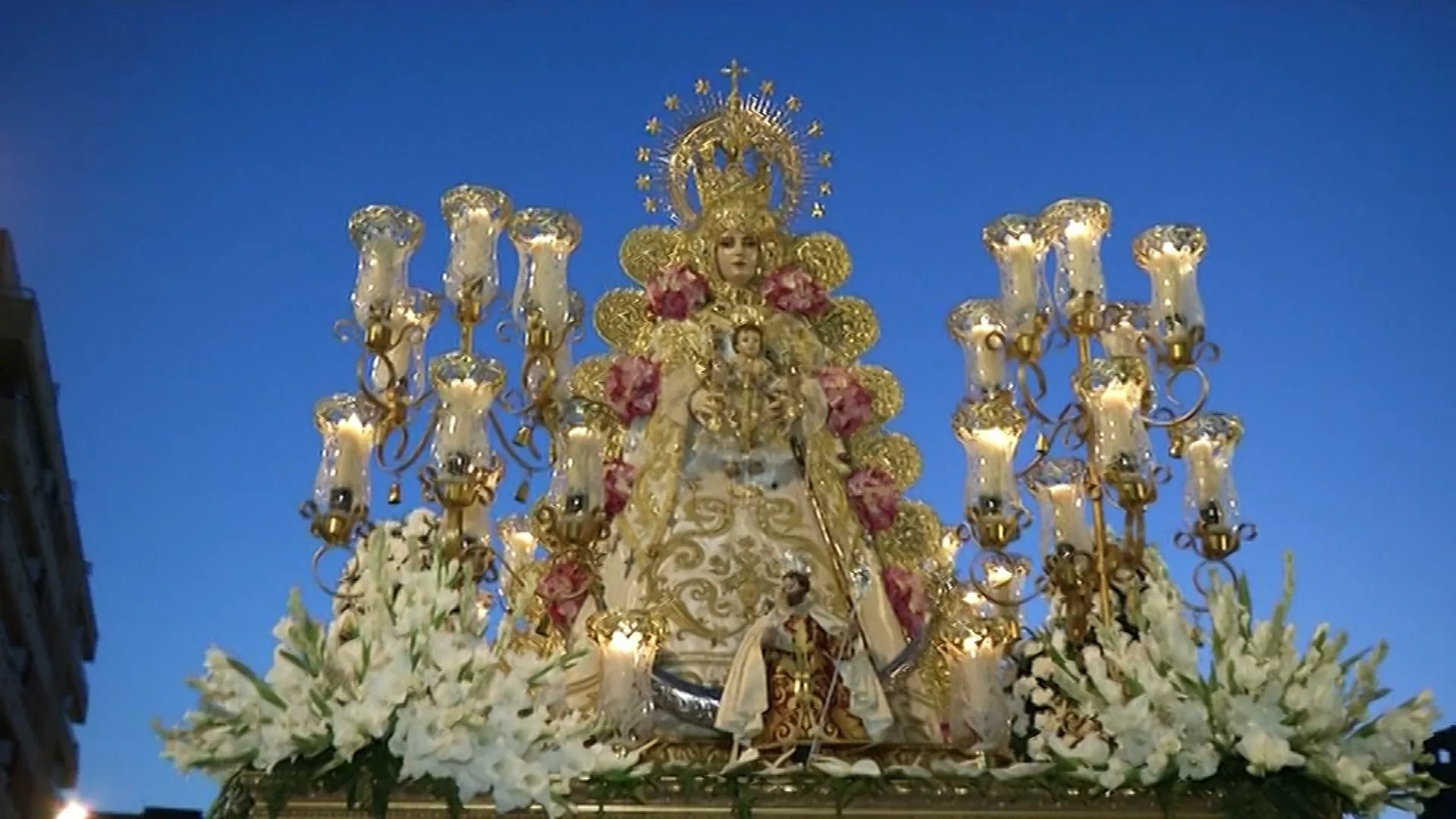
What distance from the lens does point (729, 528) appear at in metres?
8.48

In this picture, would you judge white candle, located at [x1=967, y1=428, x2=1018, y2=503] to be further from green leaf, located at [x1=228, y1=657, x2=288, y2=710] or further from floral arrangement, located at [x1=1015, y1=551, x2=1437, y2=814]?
green leaf, located at [x1=228, y1=657, x2=288, y2=710]

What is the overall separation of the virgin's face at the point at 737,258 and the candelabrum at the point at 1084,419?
1.82 metres

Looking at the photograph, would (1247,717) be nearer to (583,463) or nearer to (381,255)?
(583,463)

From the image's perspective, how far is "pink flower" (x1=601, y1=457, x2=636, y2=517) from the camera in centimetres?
869

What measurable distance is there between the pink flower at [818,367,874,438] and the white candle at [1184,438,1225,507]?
97.0 inches

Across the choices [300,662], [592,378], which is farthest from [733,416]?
[300,662]

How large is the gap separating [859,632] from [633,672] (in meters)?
1.34

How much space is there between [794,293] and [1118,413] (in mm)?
3002

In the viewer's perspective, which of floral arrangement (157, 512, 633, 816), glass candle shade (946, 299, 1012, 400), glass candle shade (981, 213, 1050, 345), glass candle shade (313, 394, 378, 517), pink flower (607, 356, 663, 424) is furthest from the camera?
pink flower (607, 356, 663, 424)

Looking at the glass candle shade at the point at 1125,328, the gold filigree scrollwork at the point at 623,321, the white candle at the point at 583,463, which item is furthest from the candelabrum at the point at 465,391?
the glass candle shade at the point at 1125,328

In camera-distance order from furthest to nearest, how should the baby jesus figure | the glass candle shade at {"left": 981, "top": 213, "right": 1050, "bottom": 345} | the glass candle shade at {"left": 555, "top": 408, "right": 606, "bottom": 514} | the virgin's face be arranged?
the virgin's face → the baby jesus figure → the glass candle shade at {"left": 981, "top": 213, "right": 1050, "bottom": 345} → the glass candle shade at {"left": 555, "top": 408, "right": 606, "bottom": 514}

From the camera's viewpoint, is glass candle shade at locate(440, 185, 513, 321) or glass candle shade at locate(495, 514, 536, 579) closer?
glass candle shade at locate(440, 185, 513, 321)

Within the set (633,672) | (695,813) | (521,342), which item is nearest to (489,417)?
(521,342)

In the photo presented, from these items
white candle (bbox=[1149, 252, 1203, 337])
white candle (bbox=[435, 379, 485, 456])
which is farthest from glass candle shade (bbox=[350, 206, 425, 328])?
white candle (bbox=[1149, 252, 1203, 337])
